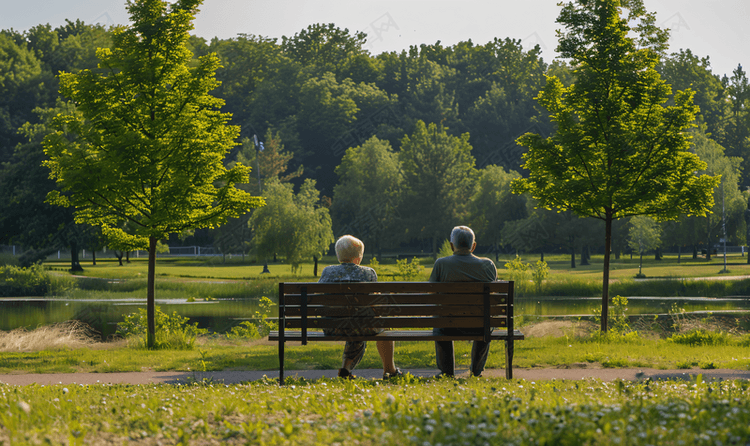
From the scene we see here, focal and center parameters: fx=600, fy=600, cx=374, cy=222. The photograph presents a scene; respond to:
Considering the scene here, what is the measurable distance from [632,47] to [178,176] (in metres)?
9.46

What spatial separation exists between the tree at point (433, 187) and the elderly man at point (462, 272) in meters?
52.8

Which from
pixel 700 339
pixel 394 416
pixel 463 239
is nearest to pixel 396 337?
pixel 463 239

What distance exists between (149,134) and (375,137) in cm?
5426

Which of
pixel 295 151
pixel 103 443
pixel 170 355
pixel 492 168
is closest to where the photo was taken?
pixel 103 443

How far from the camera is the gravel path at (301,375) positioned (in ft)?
25.3

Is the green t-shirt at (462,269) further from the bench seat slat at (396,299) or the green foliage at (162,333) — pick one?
the green foliage at (162,333)

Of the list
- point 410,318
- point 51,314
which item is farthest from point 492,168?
point 410,318

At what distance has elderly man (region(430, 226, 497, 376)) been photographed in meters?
6.97

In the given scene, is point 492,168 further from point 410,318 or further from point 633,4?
point 410,318

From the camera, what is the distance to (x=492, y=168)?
63.2m

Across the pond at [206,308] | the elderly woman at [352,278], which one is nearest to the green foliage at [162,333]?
the pond at [206,308]

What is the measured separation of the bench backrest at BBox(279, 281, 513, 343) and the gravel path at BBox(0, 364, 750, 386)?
4.57 feet

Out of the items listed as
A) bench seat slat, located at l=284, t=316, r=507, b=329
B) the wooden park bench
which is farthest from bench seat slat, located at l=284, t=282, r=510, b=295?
bench seat slat, located at l=284, t=316, r=507, b=329

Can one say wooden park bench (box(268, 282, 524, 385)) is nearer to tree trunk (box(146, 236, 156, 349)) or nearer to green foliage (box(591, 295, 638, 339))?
tree trunk (box(146, 236, 156, 349))
